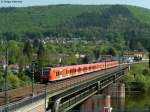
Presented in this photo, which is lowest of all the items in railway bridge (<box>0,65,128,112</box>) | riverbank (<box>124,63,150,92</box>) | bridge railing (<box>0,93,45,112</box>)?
riverbank (<box>124,63,150,92</box>)

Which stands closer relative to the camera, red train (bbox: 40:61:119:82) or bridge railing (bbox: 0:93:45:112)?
bridge railing (bbox: 0:93:45:112)

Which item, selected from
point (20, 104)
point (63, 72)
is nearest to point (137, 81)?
point (63, 72)

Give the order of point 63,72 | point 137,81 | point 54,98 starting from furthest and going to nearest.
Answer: point 137,81 < point 63,72 < point 54,98

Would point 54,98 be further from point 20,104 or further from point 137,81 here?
point 137,81

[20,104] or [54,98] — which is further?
[54,98]

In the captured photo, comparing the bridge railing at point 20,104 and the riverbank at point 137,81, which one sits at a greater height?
the bridge railing at point 20,104

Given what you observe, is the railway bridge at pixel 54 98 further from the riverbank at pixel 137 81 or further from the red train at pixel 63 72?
the riverbank at pixel 137 81

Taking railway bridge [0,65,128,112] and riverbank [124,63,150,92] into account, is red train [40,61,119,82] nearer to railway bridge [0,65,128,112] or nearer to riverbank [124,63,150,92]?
railway bridge [0,65,128,112]

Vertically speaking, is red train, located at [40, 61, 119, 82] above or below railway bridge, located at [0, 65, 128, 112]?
above

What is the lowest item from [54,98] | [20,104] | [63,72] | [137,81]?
[137,81]

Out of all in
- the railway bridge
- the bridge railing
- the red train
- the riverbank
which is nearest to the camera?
the bridge railing

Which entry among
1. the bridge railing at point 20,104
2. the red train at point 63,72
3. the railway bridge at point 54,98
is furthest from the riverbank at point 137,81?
Answer: the bridge railing at point 20,104

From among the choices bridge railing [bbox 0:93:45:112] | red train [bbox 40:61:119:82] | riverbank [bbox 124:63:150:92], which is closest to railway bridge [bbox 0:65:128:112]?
bridge railing [bbox 0:93:45:112]

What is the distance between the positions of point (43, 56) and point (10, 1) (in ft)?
381
